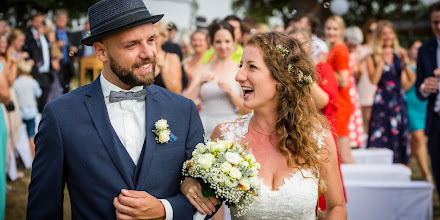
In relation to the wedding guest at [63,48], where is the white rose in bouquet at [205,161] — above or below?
below

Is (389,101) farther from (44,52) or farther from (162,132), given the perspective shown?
(44,52)

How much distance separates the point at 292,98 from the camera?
11.0 ft

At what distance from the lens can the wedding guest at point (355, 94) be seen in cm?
→ 812

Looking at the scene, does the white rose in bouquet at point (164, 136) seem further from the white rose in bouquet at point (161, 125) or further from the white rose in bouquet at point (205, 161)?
the white rose in bouquet at point (205, 161)

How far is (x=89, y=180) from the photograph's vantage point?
8.39 feet

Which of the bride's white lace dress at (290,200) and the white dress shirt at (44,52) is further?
the white dress shirt at (44,52)

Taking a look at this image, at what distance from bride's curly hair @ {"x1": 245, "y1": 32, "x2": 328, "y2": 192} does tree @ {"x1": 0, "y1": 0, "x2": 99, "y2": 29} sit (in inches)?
911

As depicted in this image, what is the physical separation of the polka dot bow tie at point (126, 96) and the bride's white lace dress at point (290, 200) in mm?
1060

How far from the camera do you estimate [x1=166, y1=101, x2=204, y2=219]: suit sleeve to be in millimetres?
2621

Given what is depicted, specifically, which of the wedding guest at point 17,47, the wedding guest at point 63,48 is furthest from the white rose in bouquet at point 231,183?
the wedding guest at point 63,48

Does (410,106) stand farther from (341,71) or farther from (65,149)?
(65,149)

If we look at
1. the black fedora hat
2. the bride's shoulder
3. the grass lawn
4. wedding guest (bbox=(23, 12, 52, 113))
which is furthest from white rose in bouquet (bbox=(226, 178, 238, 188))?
wedding guest (bbox=(23, 12, 52, 113))

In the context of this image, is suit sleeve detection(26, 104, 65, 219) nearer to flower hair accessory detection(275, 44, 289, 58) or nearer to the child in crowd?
flower hair accessory detection(275, 44, 289, 58)

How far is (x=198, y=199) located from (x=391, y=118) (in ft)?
20.9
